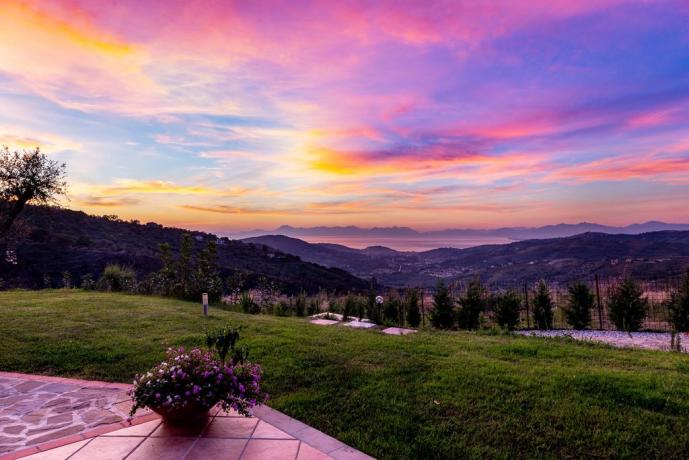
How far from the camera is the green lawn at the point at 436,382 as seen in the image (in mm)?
3904

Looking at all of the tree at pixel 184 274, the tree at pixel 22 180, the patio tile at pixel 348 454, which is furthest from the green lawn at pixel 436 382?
the tree at pixel 22 180

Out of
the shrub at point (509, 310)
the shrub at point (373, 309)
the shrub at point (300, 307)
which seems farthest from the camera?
the shrub at point (300, 307)

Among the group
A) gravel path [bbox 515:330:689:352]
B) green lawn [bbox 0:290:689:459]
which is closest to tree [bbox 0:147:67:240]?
green lawn [bbox 0:290:689:459]

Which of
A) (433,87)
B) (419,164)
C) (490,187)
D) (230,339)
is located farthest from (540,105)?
(230,339)

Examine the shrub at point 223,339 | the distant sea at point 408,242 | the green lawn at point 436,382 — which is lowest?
the green lawn at point 436,382

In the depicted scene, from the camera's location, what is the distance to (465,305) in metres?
11.6

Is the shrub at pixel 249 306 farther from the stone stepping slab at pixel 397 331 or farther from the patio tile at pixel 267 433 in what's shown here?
the patio tile at pixel 267 433

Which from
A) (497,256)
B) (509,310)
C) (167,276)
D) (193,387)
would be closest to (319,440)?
(193,387)

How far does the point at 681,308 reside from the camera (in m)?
10.5

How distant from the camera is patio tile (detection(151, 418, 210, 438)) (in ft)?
12.8

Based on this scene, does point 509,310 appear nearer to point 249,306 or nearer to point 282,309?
point 282,309

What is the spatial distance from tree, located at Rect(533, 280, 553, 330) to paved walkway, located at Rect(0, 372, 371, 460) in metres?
9.69

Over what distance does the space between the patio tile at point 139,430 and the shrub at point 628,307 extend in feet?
38.0

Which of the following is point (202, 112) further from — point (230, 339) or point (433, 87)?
point (230, 339)
